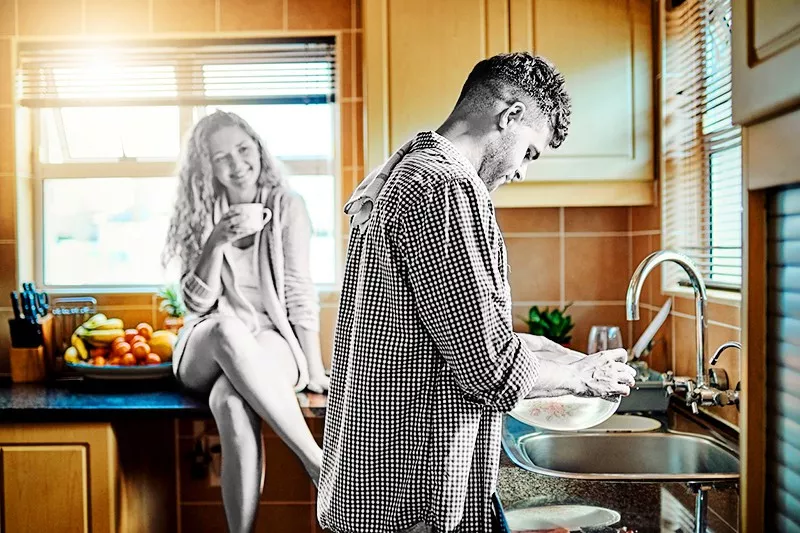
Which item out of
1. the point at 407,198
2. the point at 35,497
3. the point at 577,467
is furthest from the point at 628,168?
the point at 35,497

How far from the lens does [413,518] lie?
128cm

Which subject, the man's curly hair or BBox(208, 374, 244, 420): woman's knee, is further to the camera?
BBox(208, 374, 244, 420): woman's knee

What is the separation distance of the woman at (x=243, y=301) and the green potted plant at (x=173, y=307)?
9 centimetres

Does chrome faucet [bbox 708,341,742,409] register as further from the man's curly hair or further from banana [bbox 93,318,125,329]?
banana [bbox 93,318,125,329]

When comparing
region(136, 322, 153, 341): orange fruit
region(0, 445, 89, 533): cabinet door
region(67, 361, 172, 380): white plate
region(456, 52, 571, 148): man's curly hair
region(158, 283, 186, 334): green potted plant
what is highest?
region(456, 52, 571, 148): man's curly hair

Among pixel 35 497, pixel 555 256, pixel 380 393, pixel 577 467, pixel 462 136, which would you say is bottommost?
pixel 35 497

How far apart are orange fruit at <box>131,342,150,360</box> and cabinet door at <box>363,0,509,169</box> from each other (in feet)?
2.99

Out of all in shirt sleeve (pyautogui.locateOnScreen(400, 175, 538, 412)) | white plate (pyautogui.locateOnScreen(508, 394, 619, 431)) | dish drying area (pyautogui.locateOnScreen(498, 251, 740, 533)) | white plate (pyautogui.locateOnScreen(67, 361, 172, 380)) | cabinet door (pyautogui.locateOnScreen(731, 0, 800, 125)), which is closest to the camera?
cabinet door (pyautogui.locateOnScreen(731, 0, 800, 125))

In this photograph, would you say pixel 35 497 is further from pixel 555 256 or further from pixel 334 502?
pixel 555 256

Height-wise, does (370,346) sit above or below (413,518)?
above

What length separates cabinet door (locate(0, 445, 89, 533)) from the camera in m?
2.26

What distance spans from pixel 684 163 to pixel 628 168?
15 centimetres

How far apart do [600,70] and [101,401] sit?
1.67 meters

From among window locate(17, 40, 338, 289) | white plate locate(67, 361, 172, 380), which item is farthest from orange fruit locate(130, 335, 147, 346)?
window locate(17, 40, 338, 289)
